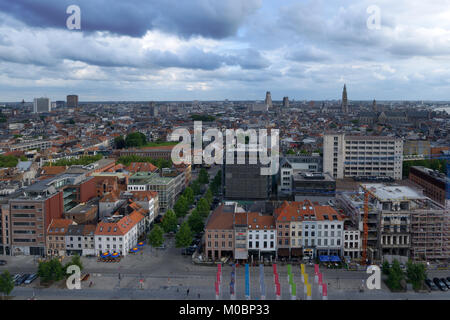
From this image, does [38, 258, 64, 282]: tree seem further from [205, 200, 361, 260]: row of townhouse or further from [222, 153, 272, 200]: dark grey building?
[222, 153, 272, 200]: dark grey building

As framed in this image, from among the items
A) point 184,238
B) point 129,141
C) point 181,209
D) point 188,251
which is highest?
point 129,141

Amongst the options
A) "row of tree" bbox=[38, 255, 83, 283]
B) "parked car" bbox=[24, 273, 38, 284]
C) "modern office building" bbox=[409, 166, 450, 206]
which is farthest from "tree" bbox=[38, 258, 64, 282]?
"modern office building" bbox=[409, 166, 450, 206]

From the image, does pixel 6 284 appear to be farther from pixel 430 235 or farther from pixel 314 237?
pixel 430 235

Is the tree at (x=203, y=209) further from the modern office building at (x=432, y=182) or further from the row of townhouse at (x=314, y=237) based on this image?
the modern office building at (x=432, y=182)

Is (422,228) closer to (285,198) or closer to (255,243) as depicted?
(255,243)

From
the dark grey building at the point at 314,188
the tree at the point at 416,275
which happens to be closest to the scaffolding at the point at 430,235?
the tree at the point at 416,275

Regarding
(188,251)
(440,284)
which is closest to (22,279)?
(188,251)

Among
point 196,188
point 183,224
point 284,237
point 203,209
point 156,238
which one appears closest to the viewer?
point 284,237

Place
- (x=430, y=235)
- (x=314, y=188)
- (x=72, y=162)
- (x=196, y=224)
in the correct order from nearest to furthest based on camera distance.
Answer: (x=430, y=235) → (x=196, y=224) → (x=314, y=188) → (x=72, y=162)
